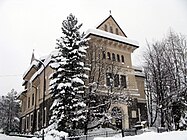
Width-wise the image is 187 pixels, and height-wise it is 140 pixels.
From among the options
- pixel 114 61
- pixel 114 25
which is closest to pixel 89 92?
pixel 114 61

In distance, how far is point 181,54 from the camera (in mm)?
25250

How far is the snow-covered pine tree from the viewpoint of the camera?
20.1 m

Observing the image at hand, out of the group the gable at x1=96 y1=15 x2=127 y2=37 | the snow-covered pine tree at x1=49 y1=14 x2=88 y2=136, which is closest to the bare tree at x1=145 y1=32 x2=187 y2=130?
the gable at x1=96 y1=15 x2=127 y2=37

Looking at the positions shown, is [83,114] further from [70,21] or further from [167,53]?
[167,53]

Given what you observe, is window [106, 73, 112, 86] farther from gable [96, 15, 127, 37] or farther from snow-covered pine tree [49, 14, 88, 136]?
gable [96, 15, 127, 37]

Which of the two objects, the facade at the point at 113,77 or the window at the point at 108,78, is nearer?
the facade at the point at 113,77

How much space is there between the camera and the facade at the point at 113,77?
25.0 meters

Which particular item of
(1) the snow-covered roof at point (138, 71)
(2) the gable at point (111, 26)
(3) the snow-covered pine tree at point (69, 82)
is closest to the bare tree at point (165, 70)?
(1) the snow-covered roof at point (138, 71)

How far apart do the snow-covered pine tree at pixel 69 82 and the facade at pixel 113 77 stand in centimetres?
248

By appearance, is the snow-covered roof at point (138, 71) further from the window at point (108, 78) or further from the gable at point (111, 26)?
the window at point (108, 78)

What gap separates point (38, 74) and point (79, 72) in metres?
12.8

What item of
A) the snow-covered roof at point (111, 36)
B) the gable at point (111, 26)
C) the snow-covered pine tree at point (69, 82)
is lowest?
the snow-covered pine tree at point (69, 82)

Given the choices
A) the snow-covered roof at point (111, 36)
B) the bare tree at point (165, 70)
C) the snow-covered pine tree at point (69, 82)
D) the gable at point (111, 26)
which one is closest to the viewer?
the snow-covered pine tree at point (69, 82)

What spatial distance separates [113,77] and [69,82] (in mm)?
6197
